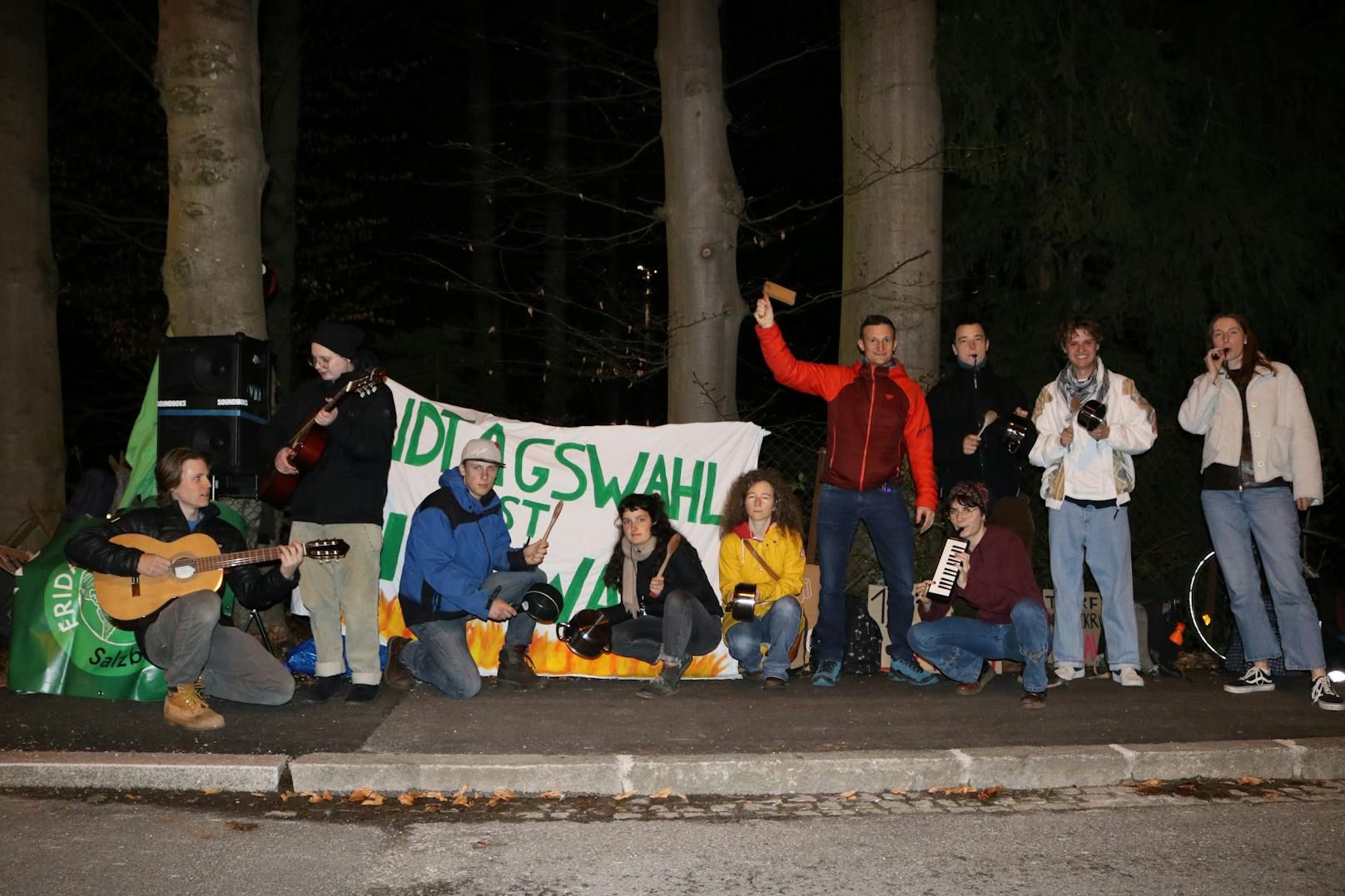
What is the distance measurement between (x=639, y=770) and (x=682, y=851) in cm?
97

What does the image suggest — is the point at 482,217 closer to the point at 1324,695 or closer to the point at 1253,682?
A: the point at 1253,682

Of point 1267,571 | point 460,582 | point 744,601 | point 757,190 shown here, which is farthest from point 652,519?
point 757,190

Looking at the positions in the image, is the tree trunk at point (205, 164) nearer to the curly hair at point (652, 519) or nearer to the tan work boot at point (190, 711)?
the tan work boot at point (190, 711)

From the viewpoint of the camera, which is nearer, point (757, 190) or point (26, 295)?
point (26, 295)

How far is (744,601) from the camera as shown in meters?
7.65

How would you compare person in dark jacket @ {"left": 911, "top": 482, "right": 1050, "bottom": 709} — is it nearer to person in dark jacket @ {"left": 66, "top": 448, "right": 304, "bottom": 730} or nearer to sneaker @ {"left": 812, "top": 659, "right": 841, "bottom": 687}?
sneaker @ {"left": 812, "top": 659, "right": 841, "bottom": 687}

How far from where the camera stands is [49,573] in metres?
7.34

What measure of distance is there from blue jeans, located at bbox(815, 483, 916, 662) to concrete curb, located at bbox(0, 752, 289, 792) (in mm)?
3651

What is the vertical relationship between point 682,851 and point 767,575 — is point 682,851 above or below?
below

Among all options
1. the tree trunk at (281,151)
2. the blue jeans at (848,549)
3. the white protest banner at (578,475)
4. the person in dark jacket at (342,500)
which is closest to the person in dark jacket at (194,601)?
the person in dark jacket at (342,500)

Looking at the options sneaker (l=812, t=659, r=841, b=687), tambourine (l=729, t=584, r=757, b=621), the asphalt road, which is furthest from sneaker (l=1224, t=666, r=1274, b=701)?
tambourine (l=729, t=584, r=757, b=621)

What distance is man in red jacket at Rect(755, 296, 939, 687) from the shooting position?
7922 millimetres

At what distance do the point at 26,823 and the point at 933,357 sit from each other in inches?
273

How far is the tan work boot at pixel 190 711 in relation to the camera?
6.45 meters
